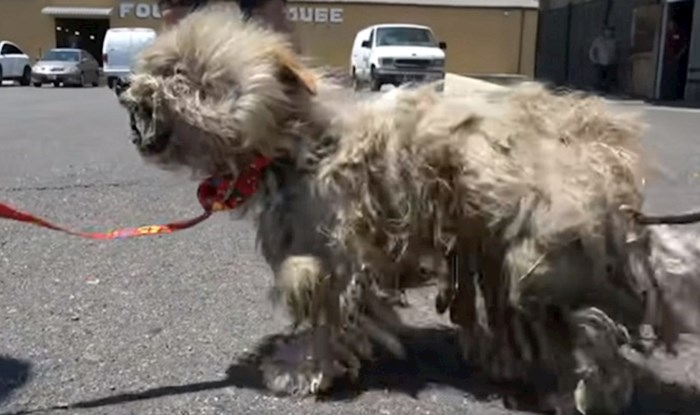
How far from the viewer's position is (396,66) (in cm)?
2725

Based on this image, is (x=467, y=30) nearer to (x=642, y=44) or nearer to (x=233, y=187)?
(x=642, y=44)

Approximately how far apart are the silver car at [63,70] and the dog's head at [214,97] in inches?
1335

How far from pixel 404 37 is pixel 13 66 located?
17105 mm

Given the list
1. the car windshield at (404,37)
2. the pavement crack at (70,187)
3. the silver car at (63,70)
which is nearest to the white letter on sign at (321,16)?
the silver car at (63,70)

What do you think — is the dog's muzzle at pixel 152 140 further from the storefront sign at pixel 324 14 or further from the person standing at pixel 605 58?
the storefront sign at pixel 324 14

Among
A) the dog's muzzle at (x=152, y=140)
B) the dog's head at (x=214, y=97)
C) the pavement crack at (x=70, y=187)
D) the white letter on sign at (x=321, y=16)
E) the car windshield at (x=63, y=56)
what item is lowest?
the car windshield at (x=63, y=56)

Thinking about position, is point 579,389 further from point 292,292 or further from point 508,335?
point 292,292

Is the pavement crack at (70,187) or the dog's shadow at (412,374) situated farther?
the pavement crack at (70,187)

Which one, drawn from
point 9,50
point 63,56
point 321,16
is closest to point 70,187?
point 63,56

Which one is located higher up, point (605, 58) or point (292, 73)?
point (292, 73)

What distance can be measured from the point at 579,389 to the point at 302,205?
49.5 inches

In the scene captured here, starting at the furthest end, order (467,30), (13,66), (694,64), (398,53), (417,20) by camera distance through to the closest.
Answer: (467,30), (417,20), (13,66), (398,53), (694,64)

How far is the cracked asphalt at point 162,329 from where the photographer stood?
359 centimetres

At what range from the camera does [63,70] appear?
117ft
